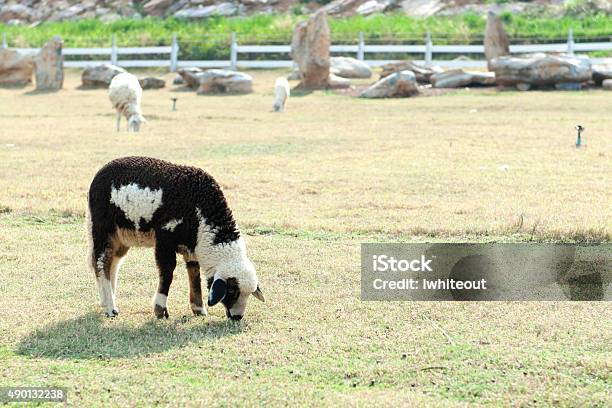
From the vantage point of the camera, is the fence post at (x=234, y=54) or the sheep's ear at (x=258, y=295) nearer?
the sheep's ear at (x=258, y=295)

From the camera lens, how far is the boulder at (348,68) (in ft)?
115

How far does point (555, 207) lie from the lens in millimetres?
12250

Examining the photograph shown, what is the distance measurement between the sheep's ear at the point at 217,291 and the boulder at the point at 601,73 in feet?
82.0

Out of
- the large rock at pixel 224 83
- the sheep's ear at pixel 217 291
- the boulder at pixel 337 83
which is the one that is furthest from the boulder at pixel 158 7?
the sheep's ear at pixel 217 291

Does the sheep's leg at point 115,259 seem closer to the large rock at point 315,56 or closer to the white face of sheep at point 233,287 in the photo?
the white face of sheep at point 233,287

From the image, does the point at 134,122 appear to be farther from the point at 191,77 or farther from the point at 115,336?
the point at 115,336

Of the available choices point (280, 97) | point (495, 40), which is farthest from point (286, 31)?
point (280, 97)

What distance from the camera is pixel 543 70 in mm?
29734

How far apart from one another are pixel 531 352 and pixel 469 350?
0.43m

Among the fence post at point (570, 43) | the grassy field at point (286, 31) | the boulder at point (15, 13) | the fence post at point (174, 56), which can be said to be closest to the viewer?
the fence post at point (570, 43)

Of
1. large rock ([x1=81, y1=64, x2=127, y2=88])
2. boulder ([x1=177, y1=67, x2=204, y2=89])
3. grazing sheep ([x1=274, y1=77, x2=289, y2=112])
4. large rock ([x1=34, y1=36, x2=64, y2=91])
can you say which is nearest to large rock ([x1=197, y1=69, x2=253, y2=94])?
boulder ([x1=177, y1=67, x2=204, y2=89])

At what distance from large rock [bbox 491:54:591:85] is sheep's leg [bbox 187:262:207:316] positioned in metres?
23.5

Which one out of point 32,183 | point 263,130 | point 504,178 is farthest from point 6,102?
point 504,178

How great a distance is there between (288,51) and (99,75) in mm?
8847
